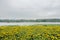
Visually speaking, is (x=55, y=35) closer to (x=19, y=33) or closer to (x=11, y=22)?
(x=19, y=33)

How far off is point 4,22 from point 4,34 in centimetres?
268

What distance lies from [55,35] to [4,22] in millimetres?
3122

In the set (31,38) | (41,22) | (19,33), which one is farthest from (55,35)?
(41,22)

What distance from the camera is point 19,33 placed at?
4.68 m

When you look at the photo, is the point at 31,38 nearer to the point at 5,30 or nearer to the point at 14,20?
the point at 5,30

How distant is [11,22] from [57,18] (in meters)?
1.89

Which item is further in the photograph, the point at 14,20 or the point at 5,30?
the point at 14,20

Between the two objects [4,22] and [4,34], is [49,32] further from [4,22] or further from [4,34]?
[4,22]

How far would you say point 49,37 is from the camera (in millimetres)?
4543

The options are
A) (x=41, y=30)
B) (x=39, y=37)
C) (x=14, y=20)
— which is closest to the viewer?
(x=39, y=37)

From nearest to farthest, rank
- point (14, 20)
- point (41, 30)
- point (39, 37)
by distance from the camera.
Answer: point (39, 37) → point (41, 30) → point (14, 20)

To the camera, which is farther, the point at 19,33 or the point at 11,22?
the point at 11,22

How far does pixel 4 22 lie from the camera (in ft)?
23.9

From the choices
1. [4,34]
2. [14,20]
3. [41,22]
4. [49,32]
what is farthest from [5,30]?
[41,22]
